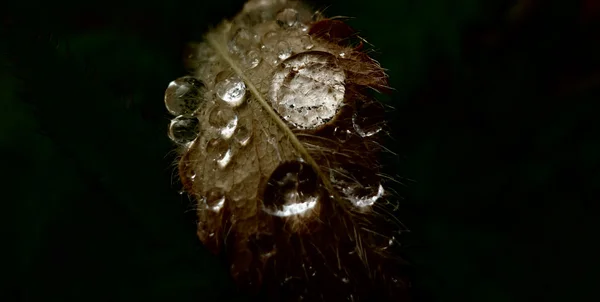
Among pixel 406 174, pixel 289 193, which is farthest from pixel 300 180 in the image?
pixel 406 174

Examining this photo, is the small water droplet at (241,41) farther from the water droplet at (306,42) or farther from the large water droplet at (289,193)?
the large water droplet at (289,193)

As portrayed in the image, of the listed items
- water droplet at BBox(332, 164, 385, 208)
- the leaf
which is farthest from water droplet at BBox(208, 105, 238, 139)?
water droplet at BBox(332, 164, 385, 208)

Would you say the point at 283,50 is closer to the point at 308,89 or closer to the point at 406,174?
the point at 308,89

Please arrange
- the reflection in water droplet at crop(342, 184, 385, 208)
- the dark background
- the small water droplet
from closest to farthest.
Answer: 1. the reflection in water droplet at crop(342, 184, 385, 208)
2. the small water droplet
3. the dark background

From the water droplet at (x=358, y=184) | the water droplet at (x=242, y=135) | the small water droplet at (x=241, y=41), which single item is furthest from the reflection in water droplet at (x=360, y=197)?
the small water droplet at (x=241, y=41)

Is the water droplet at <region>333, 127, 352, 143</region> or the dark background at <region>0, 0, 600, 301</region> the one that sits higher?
the water droplet at <region>333, 127, 352, 143</region>

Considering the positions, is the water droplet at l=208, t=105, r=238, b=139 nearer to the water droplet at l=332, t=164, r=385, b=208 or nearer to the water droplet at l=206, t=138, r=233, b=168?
the water droplet at l=206, t=138, r=233, b=168
